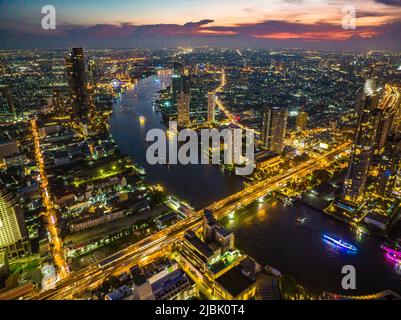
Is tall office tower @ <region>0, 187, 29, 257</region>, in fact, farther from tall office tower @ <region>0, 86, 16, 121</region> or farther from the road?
tall office tower @ <region>0, 86, 16, 121</region>

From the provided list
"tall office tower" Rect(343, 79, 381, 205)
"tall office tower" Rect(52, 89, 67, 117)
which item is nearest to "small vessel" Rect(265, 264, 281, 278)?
"tall office tower" Rect(343, 79, 381, 205)

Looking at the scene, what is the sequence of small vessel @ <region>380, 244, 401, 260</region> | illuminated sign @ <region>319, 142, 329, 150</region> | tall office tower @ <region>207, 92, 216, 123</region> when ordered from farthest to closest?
tall office tower @ <region>207, 92, 216, 123</region> → illuminated sign @ <region>319, 142, 329, 150</region> → small vessel @ <region>380, 244, 401, 260</region>

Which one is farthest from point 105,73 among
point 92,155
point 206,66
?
point 92,155

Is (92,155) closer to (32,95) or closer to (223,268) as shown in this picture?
(223,268)

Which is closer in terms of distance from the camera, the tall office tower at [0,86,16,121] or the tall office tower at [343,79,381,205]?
the tall office tower at [343,79,381,205]

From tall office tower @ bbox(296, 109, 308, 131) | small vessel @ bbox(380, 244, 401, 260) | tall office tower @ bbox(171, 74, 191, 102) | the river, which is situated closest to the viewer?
the river
